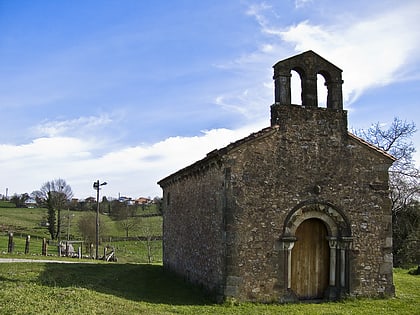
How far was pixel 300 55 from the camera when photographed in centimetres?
1485

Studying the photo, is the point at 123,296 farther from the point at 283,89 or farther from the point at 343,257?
the point at 283,89

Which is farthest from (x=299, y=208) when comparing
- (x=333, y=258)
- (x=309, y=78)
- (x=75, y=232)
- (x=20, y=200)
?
(x=20, y=200)

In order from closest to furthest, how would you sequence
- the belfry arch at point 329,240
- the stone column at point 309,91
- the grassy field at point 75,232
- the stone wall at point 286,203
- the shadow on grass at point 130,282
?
the stone wall at point 286,203, the belfry arch at point 329,240, the shadow on grass at point 130,282, the stone column at point 309,91, the grassy field at point 75,232

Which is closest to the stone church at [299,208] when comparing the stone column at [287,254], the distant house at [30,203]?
the stone column at [287,254]

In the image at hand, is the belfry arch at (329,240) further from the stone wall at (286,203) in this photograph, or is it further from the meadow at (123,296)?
the meadow at (123,296)

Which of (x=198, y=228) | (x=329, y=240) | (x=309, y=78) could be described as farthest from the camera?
(x=198, y=228)

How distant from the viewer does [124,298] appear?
13.4m

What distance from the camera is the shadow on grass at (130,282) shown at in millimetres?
14067

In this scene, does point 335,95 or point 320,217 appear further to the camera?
point 335,95

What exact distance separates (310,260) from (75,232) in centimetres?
4580

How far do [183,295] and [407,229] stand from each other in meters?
22.2

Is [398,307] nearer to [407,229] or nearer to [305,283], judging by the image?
[305,283]

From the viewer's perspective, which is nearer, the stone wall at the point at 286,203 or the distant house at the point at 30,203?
the stone wall at the point at 286,203

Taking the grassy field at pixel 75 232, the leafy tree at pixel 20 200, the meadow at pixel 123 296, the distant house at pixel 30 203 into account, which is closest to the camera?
the meadow at pixel 123 296
